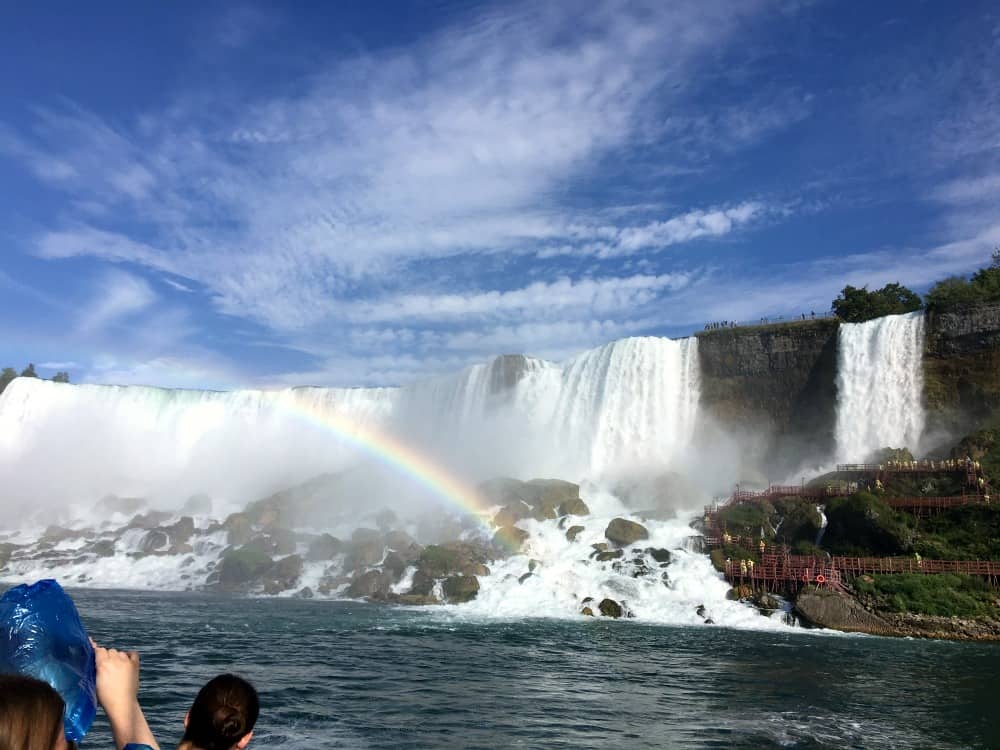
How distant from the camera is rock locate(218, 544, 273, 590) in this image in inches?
1393

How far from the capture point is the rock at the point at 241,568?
35375mm

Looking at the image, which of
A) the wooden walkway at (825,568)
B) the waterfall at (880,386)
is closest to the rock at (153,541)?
the wooden walkway at (825,568)

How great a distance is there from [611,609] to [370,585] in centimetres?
1124

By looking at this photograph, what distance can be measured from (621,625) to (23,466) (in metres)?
52.2

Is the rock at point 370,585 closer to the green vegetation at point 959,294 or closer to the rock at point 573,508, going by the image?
the rock at point 573,508

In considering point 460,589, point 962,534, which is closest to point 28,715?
point 460,589

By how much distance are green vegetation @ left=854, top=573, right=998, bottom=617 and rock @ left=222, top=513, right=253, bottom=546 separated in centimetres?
3104

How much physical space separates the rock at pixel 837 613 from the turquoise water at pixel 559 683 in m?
1.61

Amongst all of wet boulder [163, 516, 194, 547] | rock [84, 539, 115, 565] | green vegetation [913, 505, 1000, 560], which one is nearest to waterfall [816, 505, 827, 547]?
green vegetation [913, 505, 1000, 560]

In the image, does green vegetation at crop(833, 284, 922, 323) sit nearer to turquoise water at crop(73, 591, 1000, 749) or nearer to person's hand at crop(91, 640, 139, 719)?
turquoise water at crop(73, 591, 1000, 749)

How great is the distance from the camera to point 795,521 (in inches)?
1144

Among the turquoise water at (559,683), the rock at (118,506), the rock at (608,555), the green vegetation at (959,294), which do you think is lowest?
the turquoise water at (559,683)

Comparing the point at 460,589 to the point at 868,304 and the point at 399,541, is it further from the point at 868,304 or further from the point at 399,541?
the point at 868,304

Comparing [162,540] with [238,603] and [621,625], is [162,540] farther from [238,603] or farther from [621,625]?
[621,625]
